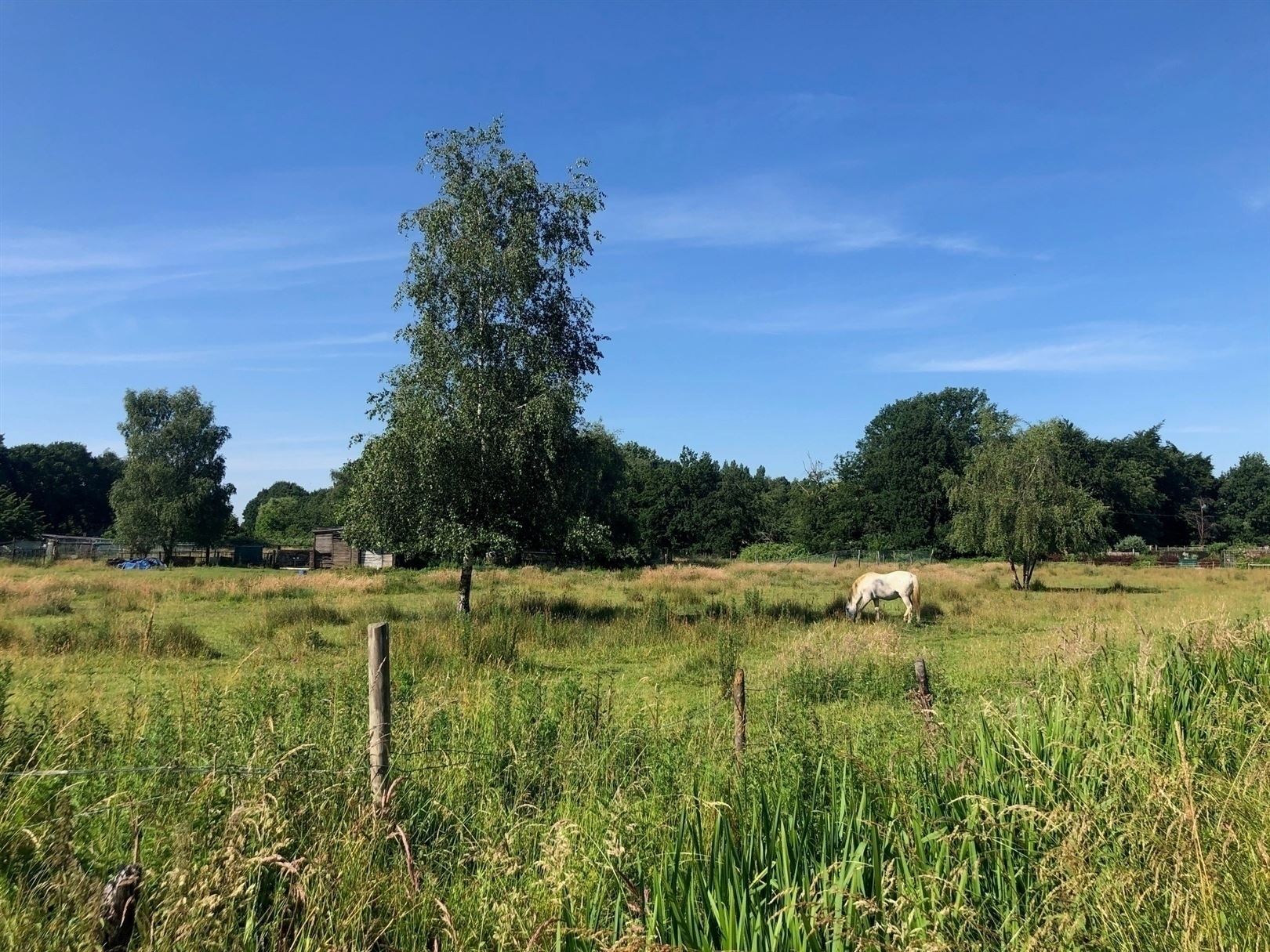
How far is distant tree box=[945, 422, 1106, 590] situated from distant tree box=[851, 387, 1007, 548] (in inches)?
1483

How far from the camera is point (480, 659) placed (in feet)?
40.3

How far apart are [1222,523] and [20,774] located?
403 feet

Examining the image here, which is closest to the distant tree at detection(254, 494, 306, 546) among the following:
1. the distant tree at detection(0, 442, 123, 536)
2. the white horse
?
the distant tree at detection(0, 442, 123, 536)

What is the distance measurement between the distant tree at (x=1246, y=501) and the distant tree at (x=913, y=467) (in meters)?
37.3

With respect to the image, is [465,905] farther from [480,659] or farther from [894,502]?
[894,502]

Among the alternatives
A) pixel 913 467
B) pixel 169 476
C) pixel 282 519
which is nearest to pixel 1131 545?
A: pixel 913 467

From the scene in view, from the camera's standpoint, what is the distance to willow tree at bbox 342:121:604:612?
59.6ft

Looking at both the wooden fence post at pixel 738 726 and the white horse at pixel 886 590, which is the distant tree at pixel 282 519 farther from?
the wooden fence post at pixel 738 726

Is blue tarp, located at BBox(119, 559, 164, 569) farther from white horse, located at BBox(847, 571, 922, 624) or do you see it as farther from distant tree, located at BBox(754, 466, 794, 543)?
distant tree, located at BBox(754, 466, 794, 543)

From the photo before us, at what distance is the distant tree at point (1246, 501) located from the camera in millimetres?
98188

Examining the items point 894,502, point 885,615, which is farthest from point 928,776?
point 894,502

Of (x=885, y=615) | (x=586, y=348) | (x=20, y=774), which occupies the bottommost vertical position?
(x=885, y=615)

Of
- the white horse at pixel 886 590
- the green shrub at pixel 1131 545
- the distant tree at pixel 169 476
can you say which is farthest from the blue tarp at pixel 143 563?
the green shrub at pixel 1131 545

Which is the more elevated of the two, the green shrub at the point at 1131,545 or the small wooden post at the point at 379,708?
the small wooden post at the point at 379,708
